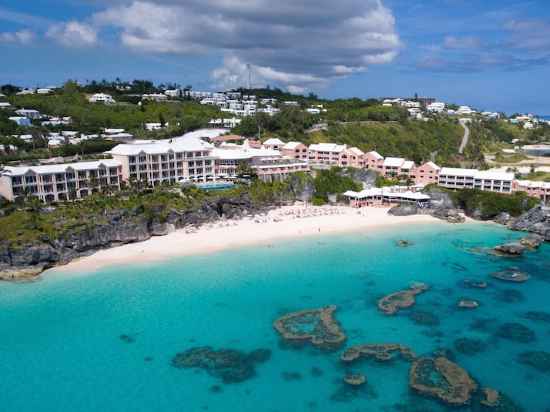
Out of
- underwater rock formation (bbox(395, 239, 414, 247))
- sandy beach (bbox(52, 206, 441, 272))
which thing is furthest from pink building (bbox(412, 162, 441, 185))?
underwater rock formation (bbox(395, 239, 414, 247))

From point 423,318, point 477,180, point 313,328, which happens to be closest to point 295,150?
point 477,180

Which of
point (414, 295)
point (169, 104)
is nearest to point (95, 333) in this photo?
point (414, 295)

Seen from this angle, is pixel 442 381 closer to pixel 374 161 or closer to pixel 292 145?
pixel 374 161

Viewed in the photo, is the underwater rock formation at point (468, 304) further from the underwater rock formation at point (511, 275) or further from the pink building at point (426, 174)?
the pink building at point (426, 174)

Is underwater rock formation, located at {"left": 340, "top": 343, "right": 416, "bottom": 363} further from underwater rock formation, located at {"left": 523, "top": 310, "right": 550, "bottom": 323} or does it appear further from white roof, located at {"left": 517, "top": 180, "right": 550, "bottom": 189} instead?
white roof, located at {"left": 517, "top": 180, "right": 550, "bottom": 189}

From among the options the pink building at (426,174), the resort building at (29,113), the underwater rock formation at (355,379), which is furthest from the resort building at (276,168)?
the resort building at (29,113)

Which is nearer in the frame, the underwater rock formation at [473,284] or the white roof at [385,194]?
the underwater rock formation at [473,284]
